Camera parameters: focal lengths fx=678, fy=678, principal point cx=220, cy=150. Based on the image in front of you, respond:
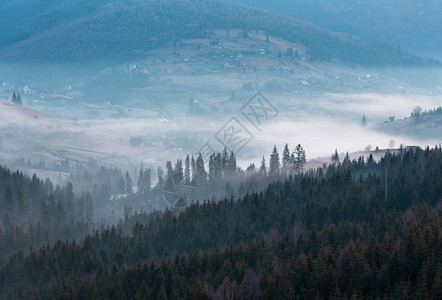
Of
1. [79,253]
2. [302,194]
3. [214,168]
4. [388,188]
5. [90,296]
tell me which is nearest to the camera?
[90,296]

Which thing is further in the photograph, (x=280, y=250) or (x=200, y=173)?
(x=200, y=173)

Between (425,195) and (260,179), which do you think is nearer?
(425,195)

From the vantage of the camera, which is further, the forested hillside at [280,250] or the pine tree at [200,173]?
the pine tree at [200,173]

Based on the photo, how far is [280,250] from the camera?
92.5m

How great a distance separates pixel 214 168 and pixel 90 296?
339 ft

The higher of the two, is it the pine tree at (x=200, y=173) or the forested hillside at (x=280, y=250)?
the pine tree at (x=200, y=173)

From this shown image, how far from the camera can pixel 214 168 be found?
187 m

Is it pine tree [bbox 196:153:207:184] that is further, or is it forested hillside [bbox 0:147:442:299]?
pine tree [bbox 196:153:207:184]

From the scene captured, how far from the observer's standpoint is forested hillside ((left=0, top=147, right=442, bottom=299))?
72250 mm

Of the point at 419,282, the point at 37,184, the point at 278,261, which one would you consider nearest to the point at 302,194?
the point at 278,261

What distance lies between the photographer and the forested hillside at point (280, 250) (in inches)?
2844

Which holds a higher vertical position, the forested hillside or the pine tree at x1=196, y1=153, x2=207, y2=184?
the pine tree at x1=196, y1=153, x2=207, y2=184

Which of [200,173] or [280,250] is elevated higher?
[200,173]

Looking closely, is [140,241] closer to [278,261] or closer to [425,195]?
[278,261]
